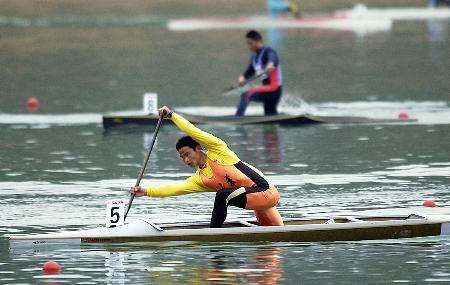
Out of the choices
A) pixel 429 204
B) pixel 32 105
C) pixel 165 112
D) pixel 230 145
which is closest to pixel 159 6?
pixel 32 105

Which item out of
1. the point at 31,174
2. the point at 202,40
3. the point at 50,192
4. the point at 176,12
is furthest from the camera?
the point at 176,12

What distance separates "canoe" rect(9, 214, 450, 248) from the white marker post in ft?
35.9

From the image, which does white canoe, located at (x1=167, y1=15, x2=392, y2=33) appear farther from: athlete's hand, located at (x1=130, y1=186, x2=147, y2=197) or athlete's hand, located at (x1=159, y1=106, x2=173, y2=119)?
athlete's hand, located at (x1=159, y1=106, x2=173, y2=119)

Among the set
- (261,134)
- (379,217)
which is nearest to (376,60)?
(261,134)

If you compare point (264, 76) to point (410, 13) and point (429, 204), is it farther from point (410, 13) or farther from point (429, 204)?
point (410, 13)

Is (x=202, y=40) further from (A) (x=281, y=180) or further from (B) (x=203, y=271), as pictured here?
(B) (x=203, y=271)

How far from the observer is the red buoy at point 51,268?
1617 centimetres

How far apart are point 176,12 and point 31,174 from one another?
153 feet

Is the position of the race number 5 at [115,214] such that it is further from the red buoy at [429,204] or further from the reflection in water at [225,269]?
the red buoy at [429,204]

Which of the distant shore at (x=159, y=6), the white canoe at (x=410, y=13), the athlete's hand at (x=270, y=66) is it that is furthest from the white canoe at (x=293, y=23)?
the athlete's hand at (x=270, y=66)

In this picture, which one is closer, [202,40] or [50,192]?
[50,192]

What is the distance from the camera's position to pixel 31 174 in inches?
930

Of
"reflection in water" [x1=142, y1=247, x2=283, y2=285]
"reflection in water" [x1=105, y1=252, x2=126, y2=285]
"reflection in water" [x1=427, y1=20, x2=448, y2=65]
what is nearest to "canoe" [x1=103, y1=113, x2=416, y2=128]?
"reflection in water" [x1=142, y1=247, x2=283, y2=285]

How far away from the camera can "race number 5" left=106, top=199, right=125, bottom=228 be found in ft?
56.9
